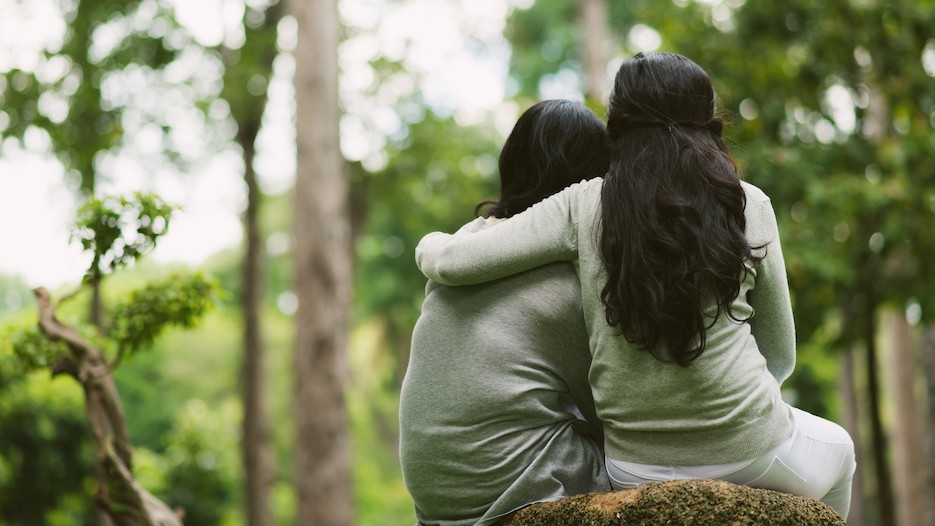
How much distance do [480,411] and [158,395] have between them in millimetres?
20455

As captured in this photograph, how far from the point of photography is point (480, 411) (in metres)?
2.83

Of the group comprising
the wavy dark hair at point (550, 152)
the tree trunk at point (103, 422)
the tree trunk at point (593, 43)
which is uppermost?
the tree trunk at point (593, 43)

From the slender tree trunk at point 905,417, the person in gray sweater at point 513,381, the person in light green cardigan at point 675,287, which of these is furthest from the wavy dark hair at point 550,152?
the slender tree trunk at point 905,417

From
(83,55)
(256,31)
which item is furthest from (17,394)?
(256,31)

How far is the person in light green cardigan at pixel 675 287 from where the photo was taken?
2590mm

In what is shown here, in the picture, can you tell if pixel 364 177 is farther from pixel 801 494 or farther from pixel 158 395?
pixel 801 494

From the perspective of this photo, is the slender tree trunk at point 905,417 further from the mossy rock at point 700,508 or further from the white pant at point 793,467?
the mossy rock at point 700,508

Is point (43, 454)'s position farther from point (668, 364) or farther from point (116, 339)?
point (668, 364)

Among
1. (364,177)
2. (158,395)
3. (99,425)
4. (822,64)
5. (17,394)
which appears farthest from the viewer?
(158,395)

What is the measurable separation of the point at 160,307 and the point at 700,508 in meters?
2.75

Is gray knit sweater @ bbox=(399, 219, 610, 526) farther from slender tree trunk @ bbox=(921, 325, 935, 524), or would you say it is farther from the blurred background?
slender tree trunk @ bbox=(921, 325, 935, 524)

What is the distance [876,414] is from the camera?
895 centimetres

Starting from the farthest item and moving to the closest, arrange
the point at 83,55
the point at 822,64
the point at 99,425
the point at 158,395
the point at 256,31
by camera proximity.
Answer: the point at 158,395
the point at 256,31
the point at 83,55
the point at 822,64
the point at 99,425

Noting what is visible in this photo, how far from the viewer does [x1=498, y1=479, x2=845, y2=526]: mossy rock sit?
2605mm
